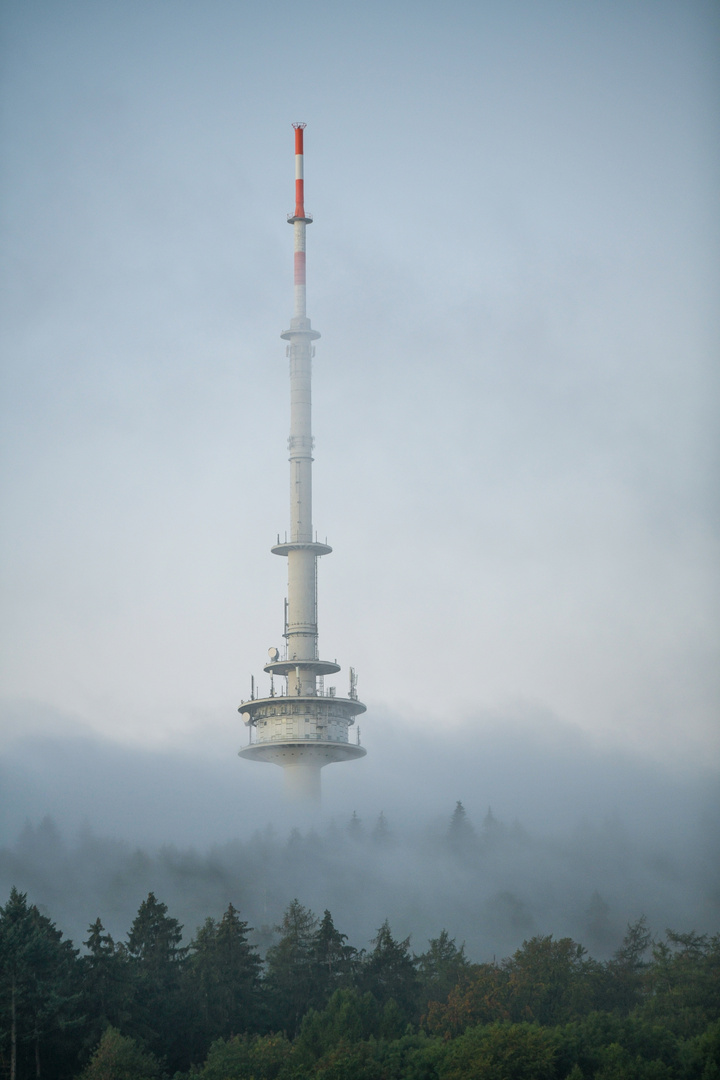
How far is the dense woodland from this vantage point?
204 ft

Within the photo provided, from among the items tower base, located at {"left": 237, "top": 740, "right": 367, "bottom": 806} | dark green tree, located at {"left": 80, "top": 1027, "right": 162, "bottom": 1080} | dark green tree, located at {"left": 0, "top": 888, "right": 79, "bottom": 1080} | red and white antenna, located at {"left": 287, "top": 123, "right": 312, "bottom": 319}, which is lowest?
dark green tree, located at {"left": 80, "top": 1027, "right": 162, "bottom": 1080}

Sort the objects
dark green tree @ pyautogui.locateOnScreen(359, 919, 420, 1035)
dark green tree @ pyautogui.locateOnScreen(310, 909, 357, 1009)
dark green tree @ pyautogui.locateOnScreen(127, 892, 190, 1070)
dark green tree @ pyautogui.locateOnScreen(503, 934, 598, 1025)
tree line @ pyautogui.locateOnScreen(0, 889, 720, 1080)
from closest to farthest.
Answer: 1. tree line @ pyautogui.locateOnScreen(0, 889, 720, 1080)
2. dark green tree @ pyautogui.locateOnScreen(127, 892, 190, 1070)
3. dark green tree @ pyautogui.locateOnScreen(503, 934, 598, 1025)
4. dark green tree @ pyautogui.locateOnScreen(310, 909, 357, 1009)
5. dark green tree @ pyautogui.locateOnScreen(359, 919, 420, 1035)

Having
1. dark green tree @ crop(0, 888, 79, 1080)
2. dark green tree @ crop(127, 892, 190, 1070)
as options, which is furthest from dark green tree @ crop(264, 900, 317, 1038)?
dark green tree @ crop(0, 888, 79, 1080)

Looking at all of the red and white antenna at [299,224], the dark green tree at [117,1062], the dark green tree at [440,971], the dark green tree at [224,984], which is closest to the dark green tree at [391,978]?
the dark green tree at [440,971]

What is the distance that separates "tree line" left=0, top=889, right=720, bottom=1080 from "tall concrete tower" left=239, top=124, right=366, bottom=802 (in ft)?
115

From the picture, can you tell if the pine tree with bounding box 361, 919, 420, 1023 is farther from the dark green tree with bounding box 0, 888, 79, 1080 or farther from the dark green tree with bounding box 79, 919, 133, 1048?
the dark green tree with bounding box 0, 888, 79, 1080

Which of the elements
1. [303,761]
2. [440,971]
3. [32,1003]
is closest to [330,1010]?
[32,1003]

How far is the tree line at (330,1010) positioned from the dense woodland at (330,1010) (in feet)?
0.33

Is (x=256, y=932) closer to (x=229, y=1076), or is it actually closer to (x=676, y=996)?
(x=676, y=996)

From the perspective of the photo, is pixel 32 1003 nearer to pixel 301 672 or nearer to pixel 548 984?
pixel 548 984

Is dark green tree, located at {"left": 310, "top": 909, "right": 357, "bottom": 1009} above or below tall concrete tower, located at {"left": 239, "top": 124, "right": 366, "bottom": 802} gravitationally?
below

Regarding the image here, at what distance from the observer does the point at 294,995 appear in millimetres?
81438

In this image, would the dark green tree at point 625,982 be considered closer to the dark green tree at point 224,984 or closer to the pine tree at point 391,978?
the pine tree at point 391,978

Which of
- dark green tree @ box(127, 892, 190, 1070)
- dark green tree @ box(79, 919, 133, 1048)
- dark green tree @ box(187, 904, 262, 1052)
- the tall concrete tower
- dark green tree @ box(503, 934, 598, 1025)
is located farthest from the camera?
the tall concrete tower
